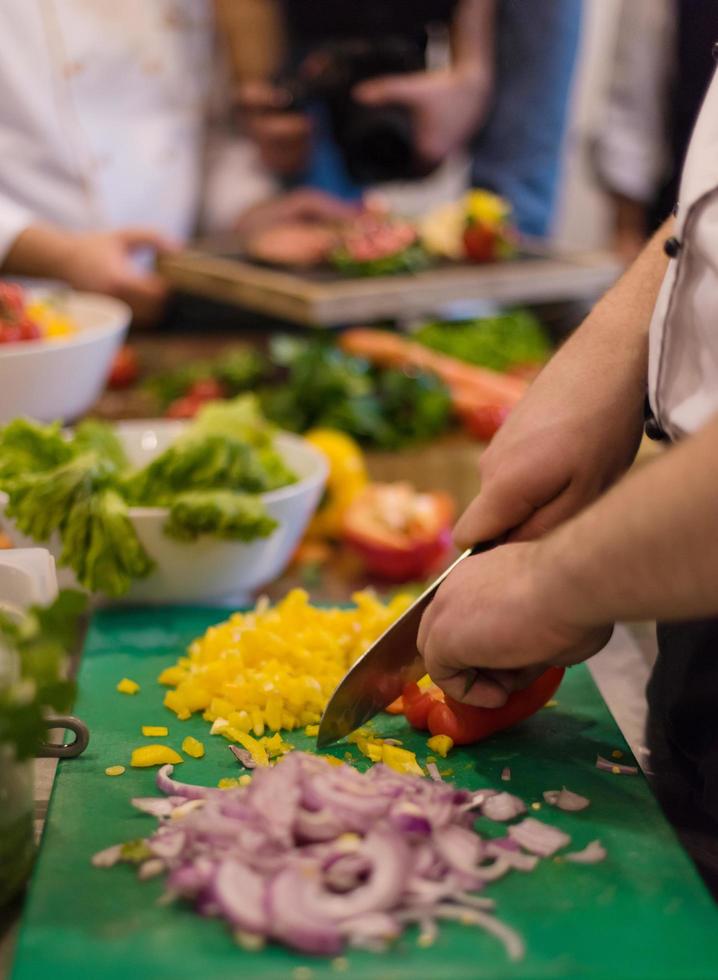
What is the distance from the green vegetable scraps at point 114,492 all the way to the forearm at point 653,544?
703 mm

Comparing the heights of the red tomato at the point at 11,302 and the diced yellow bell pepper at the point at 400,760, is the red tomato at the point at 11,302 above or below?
above

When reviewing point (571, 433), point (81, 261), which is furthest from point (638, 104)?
point (571, 433)

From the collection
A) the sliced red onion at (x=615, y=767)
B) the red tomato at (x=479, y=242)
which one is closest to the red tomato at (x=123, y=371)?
the red tomato at (x=479, y=242)

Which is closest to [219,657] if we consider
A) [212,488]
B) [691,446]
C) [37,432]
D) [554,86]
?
[212,488]

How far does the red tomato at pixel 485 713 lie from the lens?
3.98 feet

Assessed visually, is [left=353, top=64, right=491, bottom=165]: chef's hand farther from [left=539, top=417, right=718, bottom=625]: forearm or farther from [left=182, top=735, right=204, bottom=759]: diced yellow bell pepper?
[left=539, top=417, right=718, bottom=625]: forearm

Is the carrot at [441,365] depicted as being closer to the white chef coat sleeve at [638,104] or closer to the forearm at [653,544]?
the forearm at [653,544]

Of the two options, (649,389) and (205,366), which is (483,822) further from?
(205,366)

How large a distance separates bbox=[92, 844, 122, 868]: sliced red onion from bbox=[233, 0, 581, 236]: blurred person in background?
264cm

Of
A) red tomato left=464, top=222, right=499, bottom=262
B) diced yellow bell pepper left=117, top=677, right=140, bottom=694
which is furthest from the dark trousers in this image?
red tomato left=464, top=222, right=499, bottom=262

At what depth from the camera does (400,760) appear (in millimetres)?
1162

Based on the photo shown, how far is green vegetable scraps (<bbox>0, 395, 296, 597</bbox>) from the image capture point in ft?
5.00

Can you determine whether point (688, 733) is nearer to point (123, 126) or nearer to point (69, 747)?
point (69, 747)

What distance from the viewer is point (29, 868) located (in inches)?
40.4
